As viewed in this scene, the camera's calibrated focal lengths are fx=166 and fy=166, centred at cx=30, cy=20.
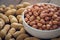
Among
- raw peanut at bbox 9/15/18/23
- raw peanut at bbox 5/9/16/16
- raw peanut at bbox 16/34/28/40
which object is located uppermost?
raw peanut at bbox 5/9/16/16

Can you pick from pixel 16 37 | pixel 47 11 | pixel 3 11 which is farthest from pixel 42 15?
pixel 3 11

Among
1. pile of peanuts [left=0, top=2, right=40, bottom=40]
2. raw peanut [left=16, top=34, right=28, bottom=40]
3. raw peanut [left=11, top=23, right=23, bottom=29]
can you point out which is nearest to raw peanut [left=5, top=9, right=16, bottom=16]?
pile of peanuts [left=0, top=2, right=40, bottom=40]

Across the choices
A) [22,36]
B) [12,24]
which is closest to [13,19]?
[12,24]

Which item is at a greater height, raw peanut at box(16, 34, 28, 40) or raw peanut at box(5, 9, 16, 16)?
raw peanut at box(5, 9, 16, 16)

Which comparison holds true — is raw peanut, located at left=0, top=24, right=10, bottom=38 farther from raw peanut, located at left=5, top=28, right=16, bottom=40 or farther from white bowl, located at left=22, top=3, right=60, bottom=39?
white bowl, located at left=22, top=3, right=60, bottom=39

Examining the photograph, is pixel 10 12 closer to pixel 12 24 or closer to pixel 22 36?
pixel 12 24

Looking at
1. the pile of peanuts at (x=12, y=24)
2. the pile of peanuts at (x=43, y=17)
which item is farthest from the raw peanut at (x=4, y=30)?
the pile of peanuts at (x=43, y=17)
